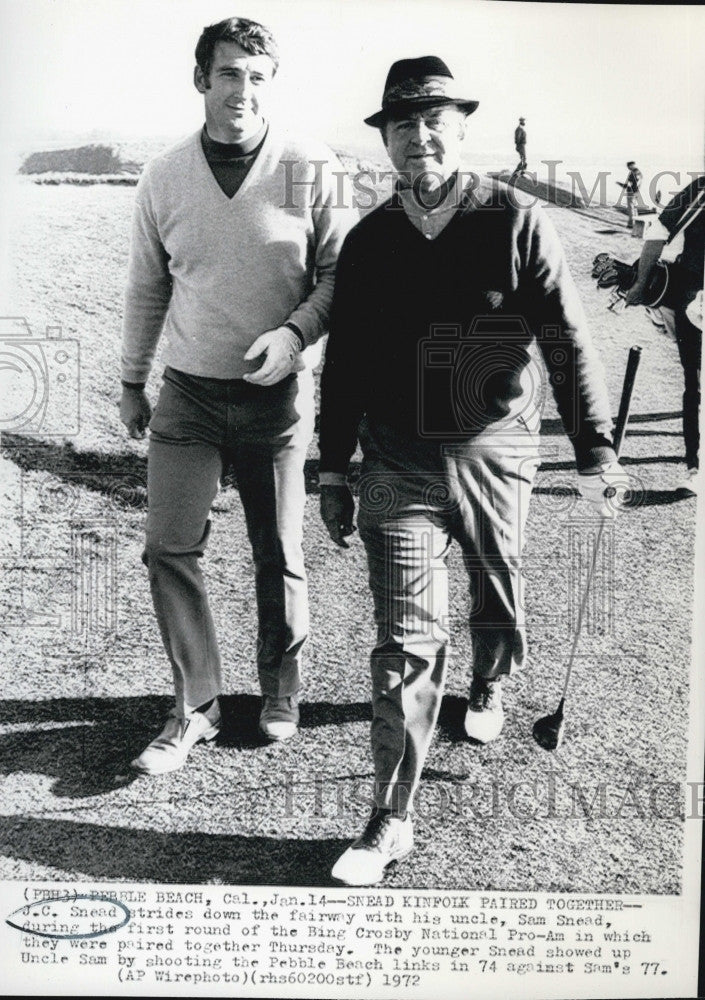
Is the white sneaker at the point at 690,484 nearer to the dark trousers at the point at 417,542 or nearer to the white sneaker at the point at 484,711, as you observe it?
the dark trousers at the point at 417,542

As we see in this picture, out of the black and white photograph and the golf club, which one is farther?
the golf club

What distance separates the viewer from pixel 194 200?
3.21m

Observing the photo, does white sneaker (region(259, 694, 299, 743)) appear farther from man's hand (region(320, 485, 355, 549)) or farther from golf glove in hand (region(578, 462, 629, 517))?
golf glove in hand (region(578, 462, 629, 517))

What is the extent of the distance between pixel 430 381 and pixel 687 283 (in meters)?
0.92

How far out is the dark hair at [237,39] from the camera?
3.29 meters

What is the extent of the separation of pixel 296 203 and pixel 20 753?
6.08ft

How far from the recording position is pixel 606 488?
11.4 ft

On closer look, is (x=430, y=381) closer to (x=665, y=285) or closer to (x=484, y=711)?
(x=665, y=285)

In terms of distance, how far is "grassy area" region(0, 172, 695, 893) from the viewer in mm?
3467

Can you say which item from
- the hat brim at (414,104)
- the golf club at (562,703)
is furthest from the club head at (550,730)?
the hat brim at (414,104)

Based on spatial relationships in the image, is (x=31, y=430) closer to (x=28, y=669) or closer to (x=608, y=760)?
(x=28, y=669)

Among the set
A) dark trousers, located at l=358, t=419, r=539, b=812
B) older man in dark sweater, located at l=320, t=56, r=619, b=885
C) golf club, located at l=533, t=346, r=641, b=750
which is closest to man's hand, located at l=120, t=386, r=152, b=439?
older man in dark sweater, located at l=320, t=56, r=619, b=885

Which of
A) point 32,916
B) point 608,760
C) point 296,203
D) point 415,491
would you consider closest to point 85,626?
point 32,916

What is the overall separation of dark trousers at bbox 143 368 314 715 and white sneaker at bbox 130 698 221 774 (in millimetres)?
45
